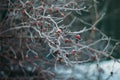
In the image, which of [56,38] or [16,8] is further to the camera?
[16,8]

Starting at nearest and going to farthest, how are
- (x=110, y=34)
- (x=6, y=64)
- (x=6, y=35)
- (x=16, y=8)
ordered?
(x=16, y=8)
(x=6, y=35)
(x=6, y=64)
(x=110, y=34)

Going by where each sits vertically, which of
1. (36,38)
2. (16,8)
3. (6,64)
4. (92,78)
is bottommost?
(92,78)

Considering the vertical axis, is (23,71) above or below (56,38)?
below

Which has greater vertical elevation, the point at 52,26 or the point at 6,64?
the point at 52,26

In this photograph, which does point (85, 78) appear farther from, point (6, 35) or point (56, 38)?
point (56, 38)

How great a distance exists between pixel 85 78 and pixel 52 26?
223 cm

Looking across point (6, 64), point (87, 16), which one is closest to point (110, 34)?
point (87, 16)

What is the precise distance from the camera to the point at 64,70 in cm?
634

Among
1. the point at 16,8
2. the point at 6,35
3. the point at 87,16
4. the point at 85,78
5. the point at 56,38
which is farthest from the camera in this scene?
the point at 87,16

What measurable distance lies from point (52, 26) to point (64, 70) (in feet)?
5.13

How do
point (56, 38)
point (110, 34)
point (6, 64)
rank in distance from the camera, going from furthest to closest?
point (110, 34)
point (6, 64)
point (56, 38)

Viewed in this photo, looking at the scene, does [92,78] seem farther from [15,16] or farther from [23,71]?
[15,16]

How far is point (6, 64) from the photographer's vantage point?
19.6ft

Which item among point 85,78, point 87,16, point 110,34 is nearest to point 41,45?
point 85,78
